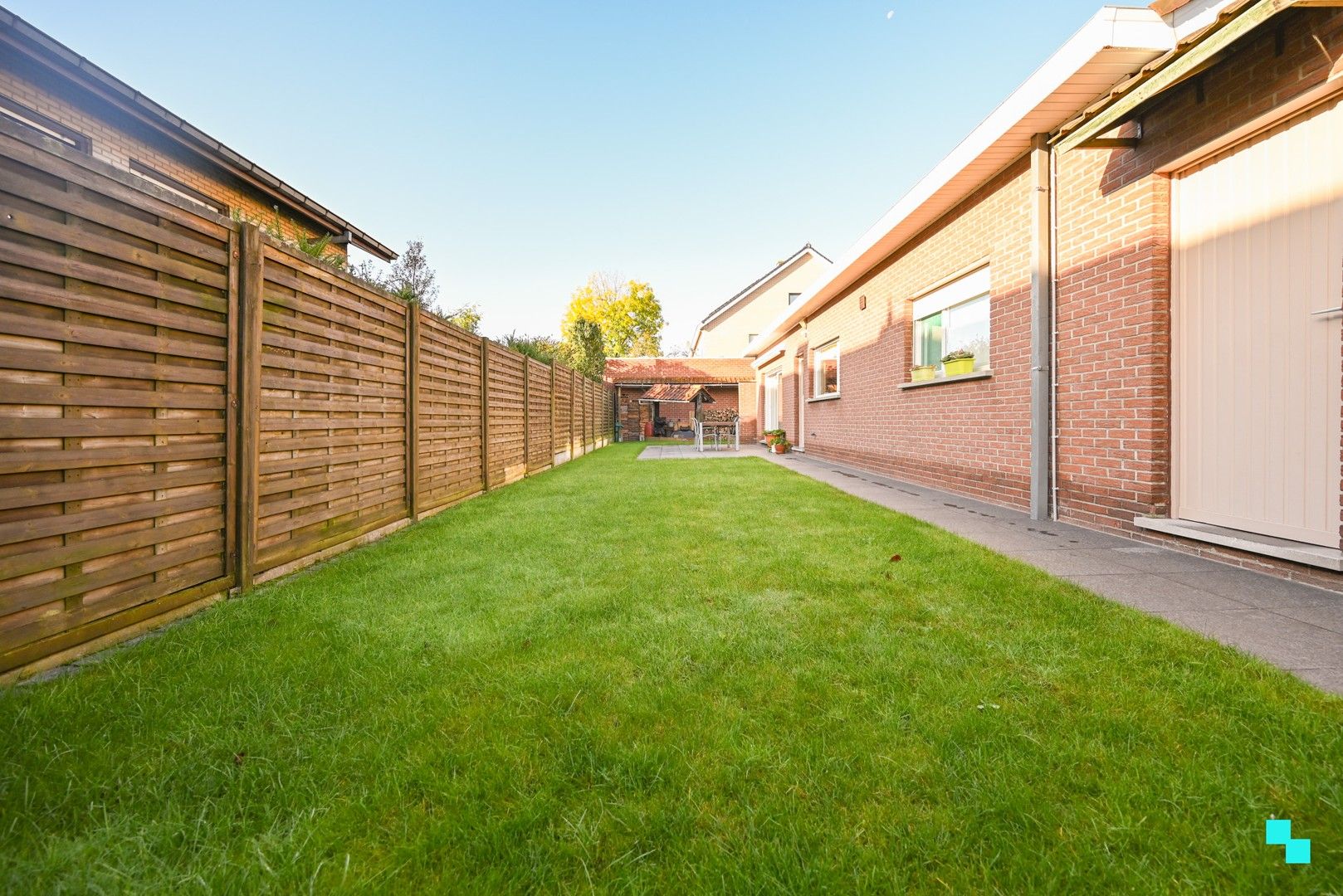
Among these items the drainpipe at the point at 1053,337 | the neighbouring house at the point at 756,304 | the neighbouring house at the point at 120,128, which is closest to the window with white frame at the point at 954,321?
the drainpipe at the point at 1053,337

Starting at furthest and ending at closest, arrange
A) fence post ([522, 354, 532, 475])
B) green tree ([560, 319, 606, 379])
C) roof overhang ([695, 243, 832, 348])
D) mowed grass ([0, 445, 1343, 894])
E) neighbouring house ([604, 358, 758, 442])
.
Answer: roof overhang ([695, 243, 832, 348]), green tree ([560, 319, 606, 379]), neighbouring house ([604, 358, 758, 442]), fence post ([522, 354, 532, 475]), mowed grass ([0, 445, 1343, 894])

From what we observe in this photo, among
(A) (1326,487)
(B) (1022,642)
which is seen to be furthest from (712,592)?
(A) (1326,487)

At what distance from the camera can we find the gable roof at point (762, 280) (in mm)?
25297

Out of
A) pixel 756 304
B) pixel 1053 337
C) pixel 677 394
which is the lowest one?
pixel 1053 337

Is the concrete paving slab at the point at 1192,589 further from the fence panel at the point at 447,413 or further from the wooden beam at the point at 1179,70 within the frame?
the fence panel at the point at 447,413

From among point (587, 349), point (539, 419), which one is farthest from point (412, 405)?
point (587, 349)

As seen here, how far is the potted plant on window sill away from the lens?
623 cm

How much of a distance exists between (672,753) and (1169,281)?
4.79m

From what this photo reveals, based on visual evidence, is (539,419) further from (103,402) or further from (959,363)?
(103,402)

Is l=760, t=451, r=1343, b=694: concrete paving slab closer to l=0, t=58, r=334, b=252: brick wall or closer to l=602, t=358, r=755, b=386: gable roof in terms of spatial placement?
l=0, t=58, r=334, b=252: brick wall

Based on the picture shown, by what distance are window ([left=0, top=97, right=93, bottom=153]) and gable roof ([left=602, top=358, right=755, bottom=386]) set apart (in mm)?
17728

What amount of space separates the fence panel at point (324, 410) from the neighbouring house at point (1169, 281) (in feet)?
18.4

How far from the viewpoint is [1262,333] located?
3.27 m

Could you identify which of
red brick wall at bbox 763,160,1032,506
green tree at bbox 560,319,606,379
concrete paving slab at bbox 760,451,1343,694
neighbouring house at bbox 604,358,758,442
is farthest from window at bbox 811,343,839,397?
green tree at bbox 560,319,606,379
